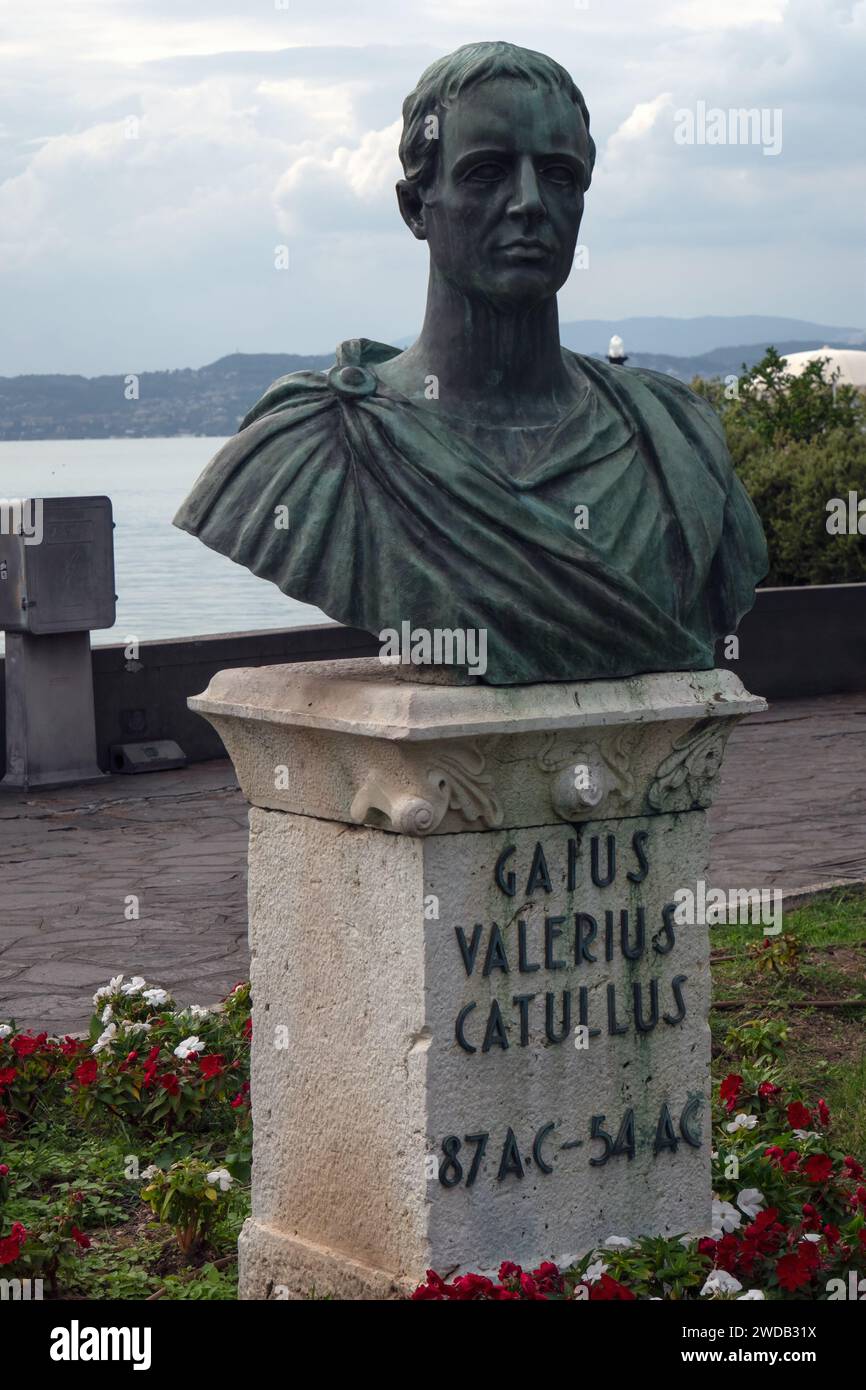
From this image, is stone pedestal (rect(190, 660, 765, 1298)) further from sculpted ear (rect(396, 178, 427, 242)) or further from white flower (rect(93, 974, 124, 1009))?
white flower (rect(93, 974, 124, 1009))

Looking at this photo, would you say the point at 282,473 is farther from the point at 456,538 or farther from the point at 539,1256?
the point at 539,1256

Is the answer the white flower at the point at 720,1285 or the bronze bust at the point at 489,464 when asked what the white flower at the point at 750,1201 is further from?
the bronze bust at the point at 489,464

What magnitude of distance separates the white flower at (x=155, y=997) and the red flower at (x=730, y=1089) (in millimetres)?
1753

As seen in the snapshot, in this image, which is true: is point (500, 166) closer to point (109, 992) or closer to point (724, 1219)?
point (724, 1219)

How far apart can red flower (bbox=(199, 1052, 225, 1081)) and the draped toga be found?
1.82 m

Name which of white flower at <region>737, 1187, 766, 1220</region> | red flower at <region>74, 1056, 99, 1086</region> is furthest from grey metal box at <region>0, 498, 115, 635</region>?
white flower at <region>737, 1187, 766, 1220</region>

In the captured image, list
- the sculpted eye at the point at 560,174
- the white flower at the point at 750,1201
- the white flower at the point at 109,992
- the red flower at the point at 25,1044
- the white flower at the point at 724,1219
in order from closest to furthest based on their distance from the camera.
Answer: the sculpted eye at the point at 560,174 → the white flower at the point at 724,1219 → the white flower at the point at 750,1201 → the red flower at the point at 25,1044 → the white flower at the point at 109,992

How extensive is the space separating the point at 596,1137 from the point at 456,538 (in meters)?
1.25

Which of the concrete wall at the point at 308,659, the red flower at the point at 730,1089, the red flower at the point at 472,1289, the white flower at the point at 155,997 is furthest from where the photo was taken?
the concrete wall at the point at 308,659

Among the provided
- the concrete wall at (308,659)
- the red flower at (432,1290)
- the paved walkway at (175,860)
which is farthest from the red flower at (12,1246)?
the concrete wall at (308,659)

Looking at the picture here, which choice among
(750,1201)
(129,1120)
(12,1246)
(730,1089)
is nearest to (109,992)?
(129,1120)

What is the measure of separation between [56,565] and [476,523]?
6248 millimetres

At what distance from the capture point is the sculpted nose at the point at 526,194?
385 cm

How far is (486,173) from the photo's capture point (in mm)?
3906
